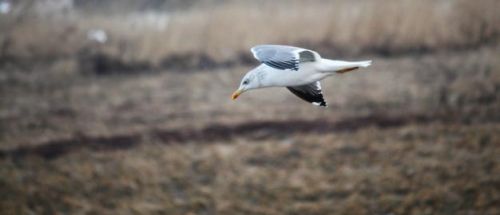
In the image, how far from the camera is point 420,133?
5.70 metres

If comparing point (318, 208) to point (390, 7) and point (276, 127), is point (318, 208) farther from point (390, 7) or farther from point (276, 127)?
point (390, 7)

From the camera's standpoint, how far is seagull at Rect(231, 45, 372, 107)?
5.26 ft

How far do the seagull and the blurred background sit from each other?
3.46 m

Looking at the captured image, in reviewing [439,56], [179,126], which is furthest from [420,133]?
[179,126]

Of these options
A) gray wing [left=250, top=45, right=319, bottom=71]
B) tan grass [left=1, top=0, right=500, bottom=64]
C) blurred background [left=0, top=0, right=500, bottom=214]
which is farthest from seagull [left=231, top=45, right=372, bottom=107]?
tan grass [left=1, top=0, right=500, bottom=64]

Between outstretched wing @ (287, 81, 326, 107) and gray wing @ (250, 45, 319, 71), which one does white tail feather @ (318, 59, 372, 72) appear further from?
outstretched wing @ (287, 81, 326, 107)

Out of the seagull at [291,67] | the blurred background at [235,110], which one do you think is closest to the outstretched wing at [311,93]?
the seagull at [291,67]

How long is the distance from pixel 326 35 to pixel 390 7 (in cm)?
58

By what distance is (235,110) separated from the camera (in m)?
6.11

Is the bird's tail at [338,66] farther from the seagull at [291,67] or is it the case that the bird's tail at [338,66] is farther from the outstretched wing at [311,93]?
the outstretched wing at [311,93]

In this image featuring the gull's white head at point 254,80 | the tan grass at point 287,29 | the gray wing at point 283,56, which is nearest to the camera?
the gray wing at point 283,56

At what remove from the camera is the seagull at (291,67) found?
63.1 inches

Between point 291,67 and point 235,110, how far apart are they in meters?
4.54

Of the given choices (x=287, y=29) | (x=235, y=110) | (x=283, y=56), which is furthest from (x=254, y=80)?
(x=235, y=110)
